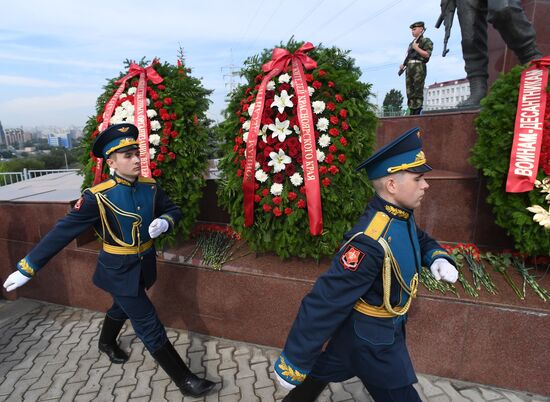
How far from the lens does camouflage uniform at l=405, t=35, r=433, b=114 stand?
279 inches

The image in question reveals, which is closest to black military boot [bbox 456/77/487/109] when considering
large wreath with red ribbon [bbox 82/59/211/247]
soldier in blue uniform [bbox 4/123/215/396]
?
large wreath with red ribbon [bbox 82/59/211/247]

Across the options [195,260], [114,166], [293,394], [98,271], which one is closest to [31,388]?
[98,271]

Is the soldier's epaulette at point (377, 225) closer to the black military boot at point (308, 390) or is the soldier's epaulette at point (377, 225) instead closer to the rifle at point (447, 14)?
the black military boot at point (308, 390)

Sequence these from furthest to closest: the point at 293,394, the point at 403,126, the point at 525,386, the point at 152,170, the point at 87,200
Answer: the point at 403,126 → the point at 152,170 → the point at 525,386 → the point at 87,200 → the point at 293,394

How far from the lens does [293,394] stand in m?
2.09

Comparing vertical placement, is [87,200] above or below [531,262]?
above

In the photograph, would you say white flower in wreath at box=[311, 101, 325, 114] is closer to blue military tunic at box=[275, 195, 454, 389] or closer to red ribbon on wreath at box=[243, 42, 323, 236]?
red ribbon on wreath at box=[243, 42, 323, 236]

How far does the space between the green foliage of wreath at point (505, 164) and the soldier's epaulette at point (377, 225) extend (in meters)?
1.79

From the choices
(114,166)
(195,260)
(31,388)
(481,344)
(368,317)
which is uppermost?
(114,166)

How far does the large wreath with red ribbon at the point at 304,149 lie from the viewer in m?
2.82

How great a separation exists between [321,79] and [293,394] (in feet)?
7.65

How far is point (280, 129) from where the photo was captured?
2898 millimetres

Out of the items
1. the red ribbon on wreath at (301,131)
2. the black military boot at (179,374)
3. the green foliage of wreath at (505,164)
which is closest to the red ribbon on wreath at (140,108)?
the red ribbon on wreath at (301,131)

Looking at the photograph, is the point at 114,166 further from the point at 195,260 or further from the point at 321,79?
the point at 321,79
